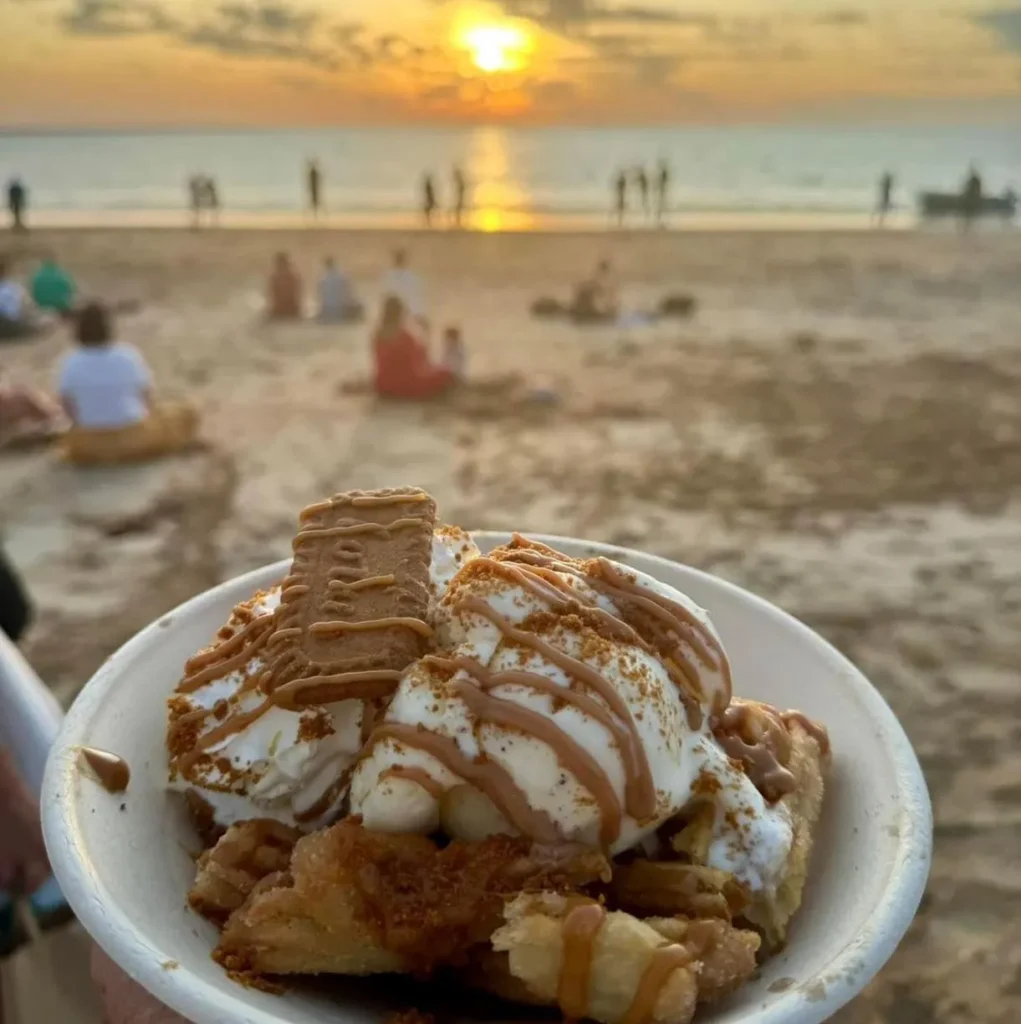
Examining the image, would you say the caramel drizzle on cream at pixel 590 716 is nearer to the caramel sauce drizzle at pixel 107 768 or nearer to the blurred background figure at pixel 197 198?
the caramel sauce drizzle at pixel 107 768

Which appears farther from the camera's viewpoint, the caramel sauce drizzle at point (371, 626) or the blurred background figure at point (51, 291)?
the blurred background figure at point (51, 291)

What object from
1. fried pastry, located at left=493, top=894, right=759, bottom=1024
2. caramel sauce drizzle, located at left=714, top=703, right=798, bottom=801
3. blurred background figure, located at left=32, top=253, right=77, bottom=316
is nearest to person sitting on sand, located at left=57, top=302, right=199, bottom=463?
blurred background figure, located at left=32, top=253, right=77, bottom=316

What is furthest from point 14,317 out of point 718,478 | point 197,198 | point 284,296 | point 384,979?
point 197,198

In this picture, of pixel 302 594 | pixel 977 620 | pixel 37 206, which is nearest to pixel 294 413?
pixel 977 620

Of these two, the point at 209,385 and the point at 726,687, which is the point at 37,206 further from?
the point at 726,687

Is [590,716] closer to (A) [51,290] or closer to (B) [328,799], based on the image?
(B) [328,799]

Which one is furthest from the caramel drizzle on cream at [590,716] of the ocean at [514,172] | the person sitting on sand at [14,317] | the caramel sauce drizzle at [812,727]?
the ocean at [514,172]
